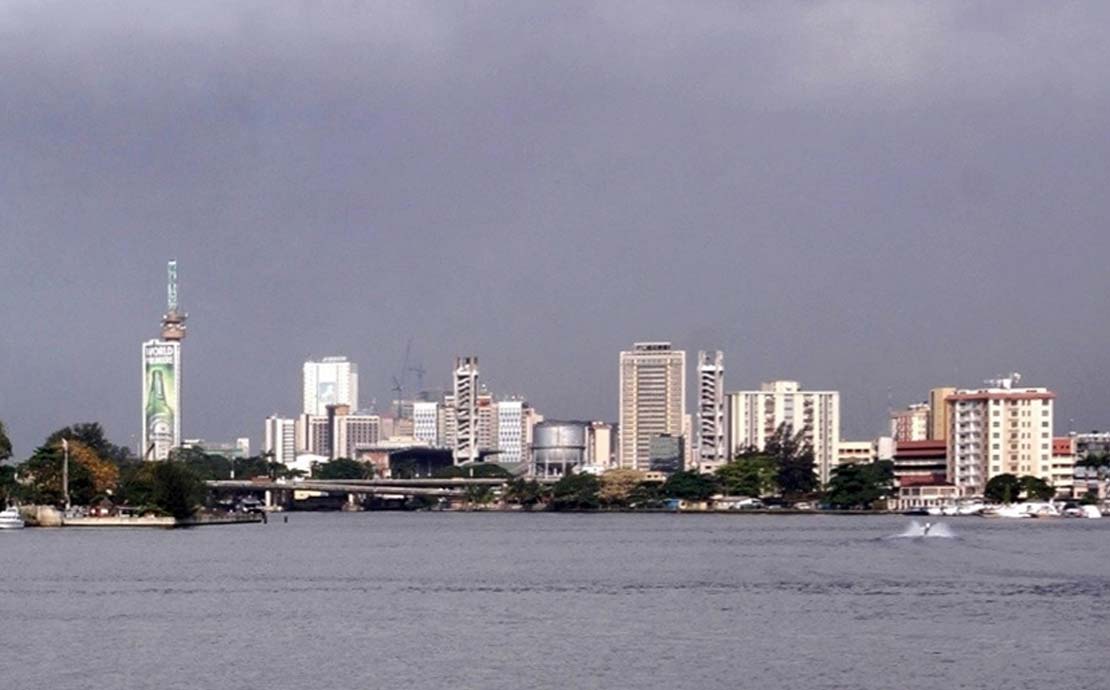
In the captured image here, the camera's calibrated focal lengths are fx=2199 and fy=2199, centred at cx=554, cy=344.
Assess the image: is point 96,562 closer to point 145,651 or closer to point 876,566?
point 876,566

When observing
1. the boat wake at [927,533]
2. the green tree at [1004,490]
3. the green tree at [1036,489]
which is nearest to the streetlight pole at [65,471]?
the boat wake at [927,533]

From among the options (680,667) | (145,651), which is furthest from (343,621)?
(680,667)

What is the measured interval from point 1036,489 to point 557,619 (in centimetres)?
14701

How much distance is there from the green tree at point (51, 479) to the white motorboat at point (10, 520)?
23.0 ft

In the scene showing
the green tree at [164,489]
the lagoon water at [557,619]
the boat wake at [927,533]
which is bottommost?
the boat wake at [927,533]

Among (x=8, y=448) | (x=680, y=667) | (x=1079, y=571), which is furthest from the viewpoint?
(x=8, y=448)

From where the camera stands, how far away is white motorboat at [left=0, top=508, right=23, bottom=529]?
125 meters

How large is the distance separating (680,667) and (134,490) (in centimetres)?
9946

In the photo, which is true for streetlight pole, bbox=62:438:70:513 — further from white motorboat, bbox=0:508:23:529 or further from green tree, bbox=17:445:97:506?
white motorboat, bbox=0:508:23:529

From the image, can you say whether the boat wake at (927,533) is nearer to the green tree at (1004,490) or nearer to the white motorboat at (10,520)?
the white motorboat at (10,520)

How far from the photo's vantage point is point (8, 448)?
5389 inches

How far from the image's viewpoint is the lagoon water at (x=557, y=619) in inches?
1567

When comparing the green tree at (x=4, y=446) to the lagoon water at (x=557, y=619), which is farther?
the green tree at (x=4, y=446)

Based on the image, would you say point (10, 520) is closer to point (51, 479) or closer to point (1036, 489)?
point (51, 479)
